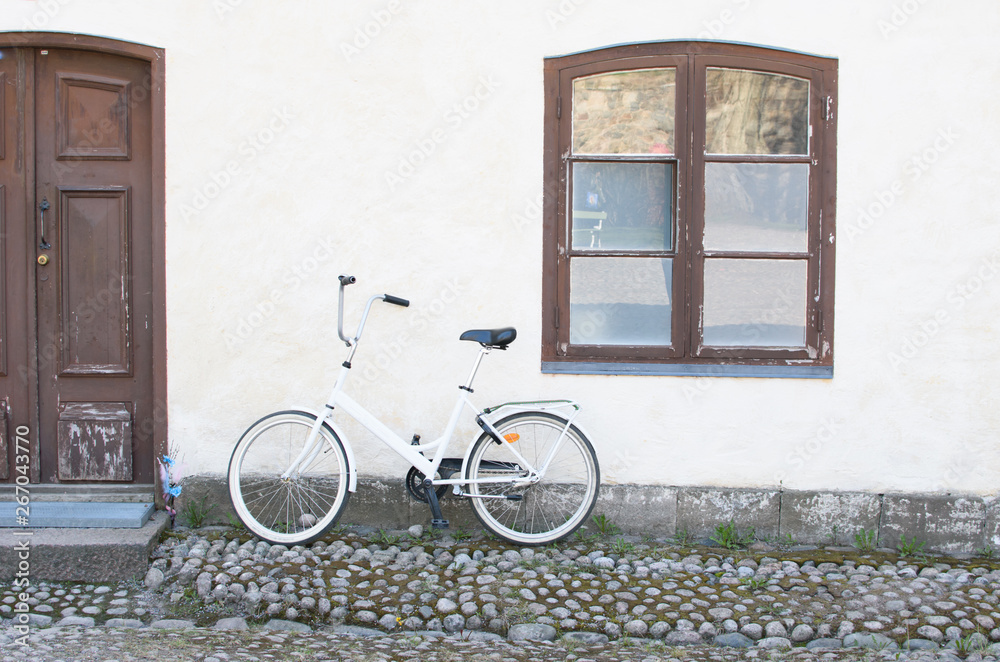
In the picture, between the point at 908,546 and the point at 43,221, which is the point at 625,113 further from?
the point at 43,221

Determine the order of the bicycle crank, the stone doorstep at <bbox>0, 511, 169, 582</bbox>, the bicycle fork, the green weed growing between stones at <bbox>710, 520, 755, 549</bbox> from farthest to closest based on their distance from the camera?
the green weed growing between stones at <bbox>710, 520, 755, 549</bbox> < the bicycle crank < the bicycle fork < the stone doorstep at <bbox>0, 511, 169, 582</bbox>

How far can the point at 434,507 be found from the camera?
13.7 ft

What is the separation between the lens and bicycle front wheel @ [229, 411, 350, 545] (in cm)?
417

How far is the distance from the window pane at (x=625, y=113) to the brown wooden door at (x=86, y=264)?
259 centimetres

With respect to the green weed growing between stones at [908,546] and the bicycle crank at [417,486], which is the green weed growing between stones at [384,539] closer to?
the bicycle crank at [417,486]

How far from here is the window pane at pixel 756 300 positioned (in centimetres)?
457

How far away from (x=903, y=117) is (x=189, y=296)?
4236 millimetres

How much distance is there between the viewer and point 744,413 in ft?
14.8

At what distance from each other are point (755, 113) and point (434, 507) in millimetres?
2923

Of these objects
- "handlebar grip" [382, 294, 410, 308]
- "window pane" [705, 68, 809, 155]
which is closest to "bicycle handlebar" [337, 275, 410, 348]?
"handlebar grip" [382, 294, 410, 308]

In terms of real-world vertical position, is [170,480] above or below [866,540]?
above

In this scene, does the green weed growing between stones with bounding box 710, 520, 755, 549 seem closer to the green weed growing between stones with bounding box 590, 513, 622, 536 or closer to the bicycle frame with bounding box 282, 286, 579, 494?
the green weed growing between stones with bounding box 590, 513, 622, 536

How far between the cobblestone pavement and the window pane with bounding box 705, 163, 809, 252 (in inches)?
69.9

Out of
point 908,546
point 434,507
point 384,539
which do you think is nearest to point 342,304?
point 434,507
